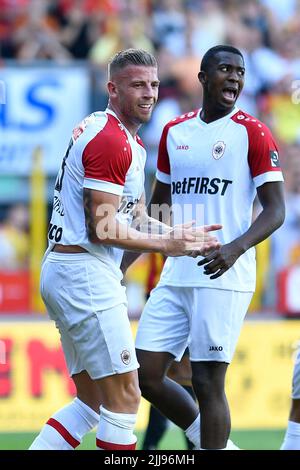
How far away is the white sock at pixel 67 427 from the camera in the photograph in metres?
5.95

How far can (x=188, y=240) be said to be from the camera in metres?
5.72

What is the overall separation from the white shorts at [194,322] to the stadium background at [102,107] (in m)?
2.39

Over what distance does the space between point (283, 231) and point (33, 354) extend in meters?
3.44

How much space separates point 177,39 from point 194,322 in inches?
320

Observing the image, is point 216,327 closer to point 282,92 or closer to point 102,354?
point 102,354

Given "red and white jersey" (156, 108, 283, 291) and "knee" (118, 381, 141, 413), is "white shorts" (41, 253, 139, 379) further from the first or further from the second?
"red and white jersey" (156, 108, 283, 291)

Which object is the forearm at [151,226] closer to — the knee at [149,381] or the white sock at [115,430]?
the knee at [149,381]

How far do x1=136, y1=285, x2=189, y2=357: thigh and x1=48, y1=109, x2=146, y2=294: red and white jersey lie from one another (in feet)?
2.01

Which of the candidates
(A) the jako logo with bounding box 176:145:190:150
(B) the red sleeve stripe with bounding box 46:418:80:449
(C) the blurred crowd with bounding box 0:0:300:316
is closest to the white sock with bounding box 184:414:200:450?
(B) the red sleeve stripe with bounding box 46:418:80:449

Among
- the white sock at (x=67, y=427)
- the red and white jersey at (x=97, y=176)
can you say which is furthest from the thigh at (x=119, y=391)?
the red and white jersey at (x=97, y=176)

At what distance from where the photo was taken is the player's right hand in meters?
5.70

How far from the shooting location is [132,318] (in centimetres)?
1064

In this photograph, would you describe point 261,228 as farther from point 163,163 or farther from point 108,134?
point 108,134

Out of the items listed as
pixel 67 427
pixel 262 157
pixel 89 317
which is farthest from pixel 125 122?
pixel 67 427
